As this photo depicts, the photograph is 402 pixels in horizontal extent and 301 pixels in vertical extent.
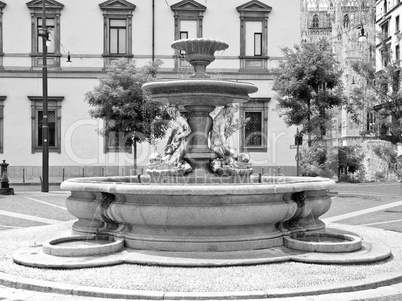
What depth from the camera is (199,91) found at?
38.1ft

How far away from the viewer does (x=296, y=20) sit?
115 feet

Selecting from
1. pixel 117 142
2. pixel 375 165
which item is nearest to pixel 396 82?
pixel 375 165

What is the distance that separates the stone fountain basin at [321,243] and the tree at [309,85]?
18.4 metres

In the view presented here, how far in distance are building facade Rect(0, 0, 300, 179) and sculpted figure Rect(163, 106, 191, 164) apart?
68.8 ft

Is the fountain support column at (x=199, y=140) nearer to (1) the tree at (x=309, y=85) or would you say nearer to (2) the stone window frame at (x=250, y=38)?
(1) the tree at (x=309, y=85)

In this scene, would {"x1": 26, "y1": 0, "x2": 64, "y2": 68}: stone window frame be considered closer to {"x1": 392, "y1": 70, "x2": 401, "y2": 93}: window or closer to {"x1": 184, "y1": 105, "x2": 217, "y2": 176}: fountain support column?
{"x1": 392, "y1": 70, "x2": 401, "y2": 93}: window

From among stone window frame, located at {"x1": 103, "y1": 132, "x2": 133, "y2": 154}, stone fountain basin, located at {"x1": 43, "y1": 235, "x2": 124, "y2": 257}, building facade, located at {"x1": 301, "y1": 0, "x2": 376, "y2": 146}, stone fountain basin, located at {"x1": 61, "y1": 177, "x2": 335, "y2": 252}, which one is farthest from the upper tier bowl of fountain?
building facade, located at {"x1": 301, "y1": 0, "x2": 376, "y2": 146}

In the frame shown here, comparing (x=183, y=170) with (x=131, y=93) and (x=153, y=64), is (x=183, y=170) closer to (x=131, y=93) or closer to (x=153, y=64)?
(x=131, y=93)

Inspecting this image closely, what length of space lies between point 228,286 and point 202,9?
29.4 metres

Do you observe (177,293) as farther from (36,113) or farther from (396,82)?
(36,113)

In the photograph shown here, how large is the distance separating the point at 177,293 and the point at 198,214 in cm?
205

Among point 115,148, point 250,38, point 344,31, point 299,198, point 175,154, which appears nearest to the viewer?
point 299,198

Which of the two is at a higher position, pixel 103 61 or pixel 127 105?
pixel 103 61

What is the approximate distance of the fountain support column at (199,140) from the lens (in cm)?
1214
